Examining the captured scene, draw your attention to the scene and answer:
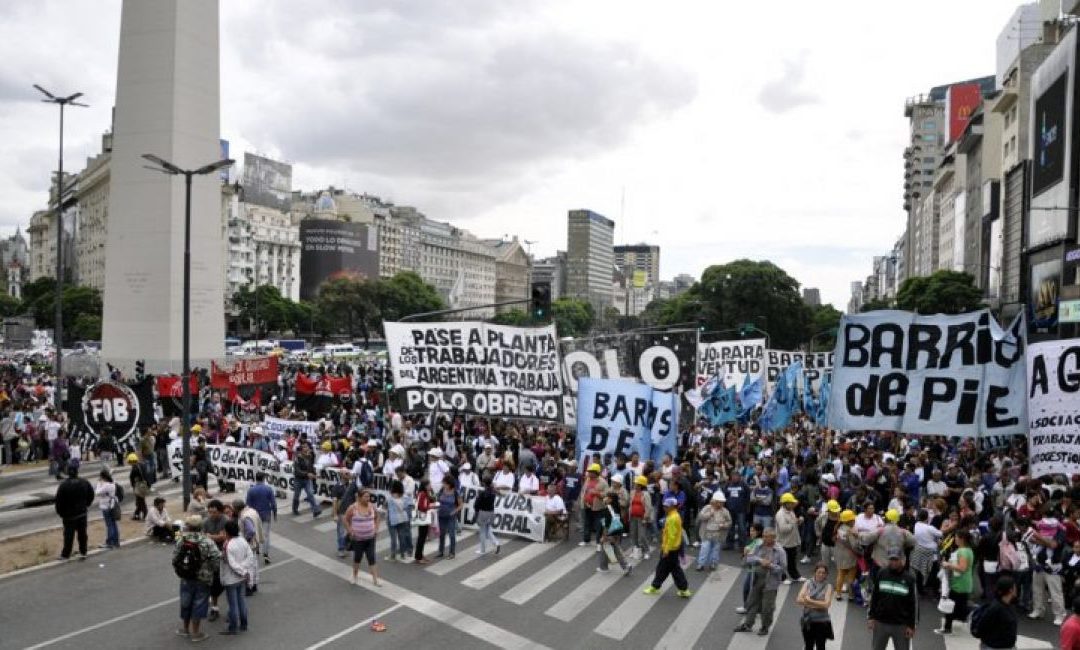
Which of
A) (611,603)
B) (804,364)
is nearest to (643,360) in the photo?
(804,364)

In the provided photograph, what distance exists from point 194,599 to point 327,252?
139 metres

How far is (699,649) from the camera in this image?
431 inches

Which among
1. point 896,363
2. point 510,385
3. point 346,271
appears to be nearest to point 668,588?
point 896,363

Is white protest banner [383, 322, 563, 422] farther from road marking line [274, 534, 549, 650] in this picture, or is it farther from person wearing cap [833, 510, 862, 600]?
person wearing cap [833, 510, 862, 600]

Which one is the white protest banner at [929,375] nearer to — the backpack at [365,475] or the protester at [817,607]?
the protester at [817,607]

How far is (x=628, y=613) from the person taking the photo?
1238cm

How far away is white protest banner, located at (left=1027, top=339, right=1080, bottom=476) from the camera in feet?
41.4

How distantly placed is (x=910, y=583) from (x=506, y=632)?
4907mm

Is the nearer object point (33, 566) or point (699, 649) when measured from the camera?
point (699, 649)

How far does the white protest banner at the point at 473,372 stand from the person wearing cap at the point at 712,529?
5974mm

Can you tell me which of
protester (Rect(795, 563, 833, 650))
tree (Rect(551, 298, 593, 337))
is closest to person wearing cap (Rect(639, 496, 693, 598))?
protester (Rect(795, 563, 833, 650))

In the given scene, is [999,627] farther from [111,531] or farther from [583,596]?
[111,531]

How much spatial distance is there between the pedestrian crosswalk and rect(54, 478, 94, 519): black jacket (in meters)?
4.79

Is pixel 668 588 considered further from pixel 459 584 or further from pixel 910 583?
pixel 910 583
